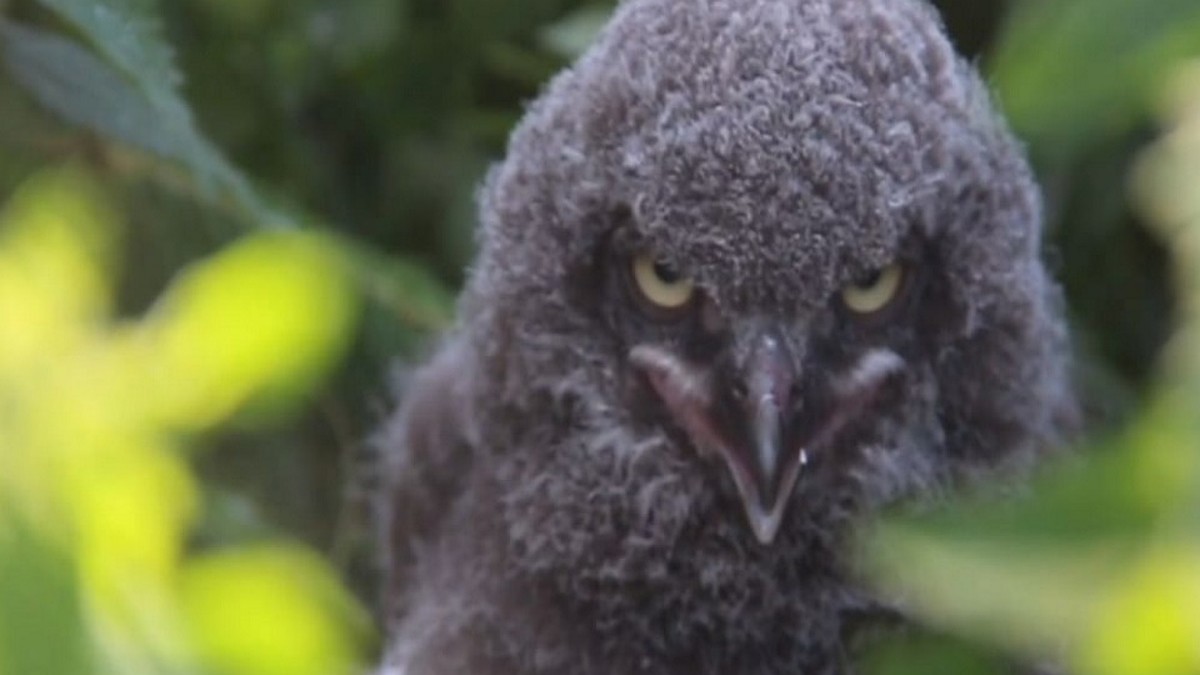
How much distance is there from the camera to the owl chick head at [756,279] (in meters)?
→ 1.06

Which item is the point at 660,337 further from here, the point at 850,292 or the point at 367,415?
the point at 367,415

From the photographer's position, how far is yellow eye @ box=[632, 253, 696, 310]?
3.58 feet

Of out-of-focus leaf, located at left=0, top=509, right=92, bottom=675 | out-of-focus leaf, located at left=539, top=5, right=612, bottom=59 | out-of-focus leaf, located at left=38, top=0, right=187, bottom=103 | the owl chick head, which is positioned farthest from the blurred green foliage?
out-of-focus leaf, located at left=539, top=5, right=612, bottom=59

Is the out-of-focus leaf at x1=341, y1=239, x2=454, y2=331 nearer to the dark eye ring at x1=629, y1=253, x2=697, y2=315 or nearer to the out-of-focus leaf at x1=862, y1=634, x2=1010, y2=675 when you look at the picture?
the dark eye ring at x1=629, y1=253, x2=697, y2=315

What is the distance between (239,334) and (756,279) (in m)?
0.76

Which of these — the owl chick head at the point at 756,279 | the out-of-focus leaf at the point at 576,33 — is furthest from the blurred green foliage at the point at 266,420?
the out-of-focus leaf at the point at 576,33

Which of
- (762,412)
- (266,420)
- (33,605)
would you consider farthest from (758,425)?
(33,605)

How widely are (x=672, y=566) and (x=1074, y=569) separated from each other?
3.05 ft

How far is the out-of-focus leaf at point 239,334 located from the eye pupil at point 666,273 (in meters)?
0.75

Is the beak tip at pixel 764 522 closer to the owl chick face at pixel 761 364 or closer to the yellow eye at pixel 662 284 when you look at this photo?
the owl chick face at pixel 761 364

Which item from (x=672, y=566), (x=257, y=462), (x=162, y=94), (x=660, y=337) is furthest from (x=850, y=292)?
(x=257, y=462)

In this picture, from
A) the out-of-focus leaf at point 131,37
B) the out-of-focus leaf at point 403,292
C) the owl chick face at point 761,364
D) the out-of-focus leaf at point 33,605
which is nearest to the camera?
the out-of-focus leaf at point 33,605

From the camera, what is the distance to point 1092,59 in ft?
1.04

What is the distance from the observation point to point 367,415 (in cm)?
164
